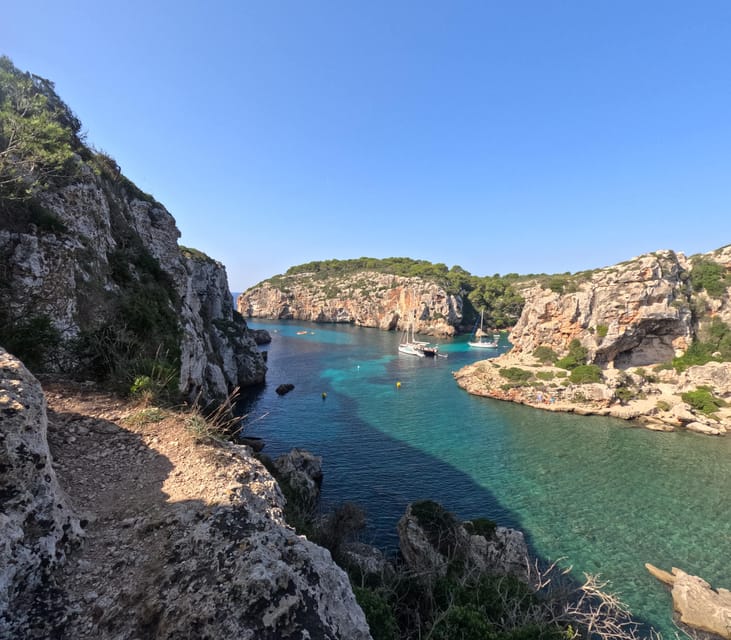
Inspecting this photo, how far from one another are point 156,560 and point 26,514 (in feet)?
5.03

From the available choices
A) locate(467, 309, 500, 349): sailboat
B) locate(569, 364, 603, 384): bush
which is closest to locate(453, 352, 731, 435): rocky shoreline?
locate(569, 364, 603, 384): bush

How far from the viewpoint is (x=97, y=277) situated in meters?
13.1

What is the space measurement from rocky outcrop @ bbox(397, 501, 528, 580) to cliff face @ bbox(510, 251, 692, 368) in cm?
3815

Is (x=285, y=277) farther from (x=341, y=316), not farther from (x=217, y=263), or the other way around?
(x=217, y=263)

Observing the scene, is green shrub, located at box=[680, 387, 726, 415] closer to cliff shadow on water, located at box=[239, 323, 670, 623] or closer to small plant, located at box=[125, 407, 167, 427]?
cliff shadow on water, located at box=[239, 323, 670, 623]

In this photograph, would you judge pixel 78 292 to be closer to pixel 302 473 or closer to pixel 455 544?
pixel 302 473

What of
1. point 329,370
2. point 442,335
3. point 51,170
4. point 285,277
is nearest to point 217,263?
point 329,370

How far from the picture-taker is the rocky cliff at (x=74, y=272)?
964 centimetres

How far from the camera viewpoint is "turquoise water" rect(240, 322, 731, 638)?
17.3 metres

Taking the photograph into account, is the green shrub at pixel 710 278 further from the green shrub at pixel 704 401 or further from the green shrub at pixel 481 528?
the green shrub at pixel 481 528

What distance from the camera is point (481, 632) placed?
26.6 feet

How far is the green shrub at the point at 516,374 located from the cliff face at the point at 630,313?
8.49m

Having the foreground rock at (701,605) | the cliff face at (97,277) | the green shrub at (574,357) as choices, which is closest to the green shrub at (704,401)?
the green shrub at (574,357)

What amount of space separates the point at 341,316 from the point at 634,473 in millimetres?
107807
